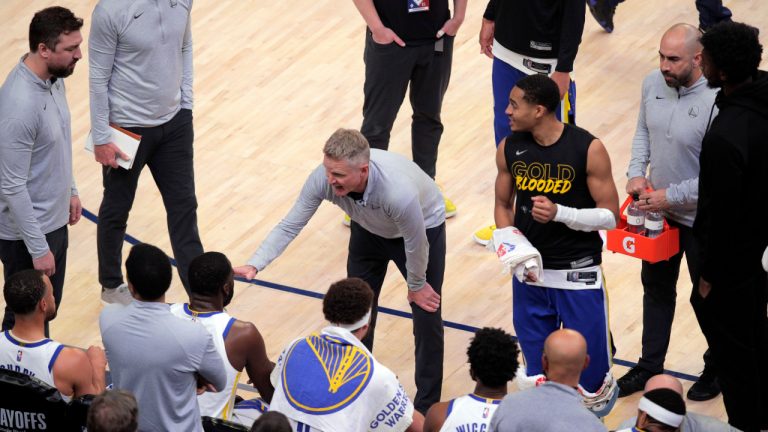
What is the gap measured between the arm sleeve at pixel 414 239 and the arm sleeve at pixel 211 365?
4.35ft

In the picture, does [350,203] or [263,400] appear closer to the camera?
[263,400]

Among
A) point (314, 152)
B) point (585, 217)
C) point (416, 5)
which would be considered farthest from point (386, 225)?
point (314, 152)

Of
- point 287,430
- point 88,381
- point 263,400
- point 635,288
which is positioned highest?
point 287,430

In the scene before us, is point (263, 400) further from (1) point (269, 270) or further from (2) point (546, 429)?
(1) point (269, 270)

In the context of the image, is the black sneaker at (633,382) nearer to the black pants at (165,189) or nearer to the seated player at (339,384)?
the seated player at (339,384)

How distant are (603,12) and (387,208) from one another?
17.1 ft

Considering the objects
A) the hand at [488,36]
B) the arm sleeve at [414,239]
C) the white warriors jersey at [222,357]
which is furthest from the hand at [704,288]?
the hand at [488,36]

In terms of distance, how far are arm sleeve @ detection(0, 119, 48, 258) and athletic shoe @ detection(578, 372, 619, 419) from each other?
2883 mm

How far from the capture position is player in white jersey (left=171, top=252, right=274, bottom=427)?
5.45 m

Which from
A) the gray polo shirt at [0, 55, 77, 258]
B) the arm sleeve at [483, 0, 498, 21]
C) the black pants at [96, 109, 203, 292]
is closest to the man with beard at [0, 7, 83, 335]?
the gray polo shirt at [0, 55, 77, 258]

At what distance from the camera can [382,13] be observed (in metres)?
8.01

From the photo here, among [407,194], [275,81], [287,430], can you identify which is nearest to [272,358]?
[407,194]

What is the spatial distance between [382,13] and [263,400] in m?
3.15

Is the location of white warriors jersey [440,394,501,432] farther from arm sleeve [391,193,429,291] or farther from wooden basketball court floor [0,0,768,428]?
wooden basketball court floor [0,0,768,428]
